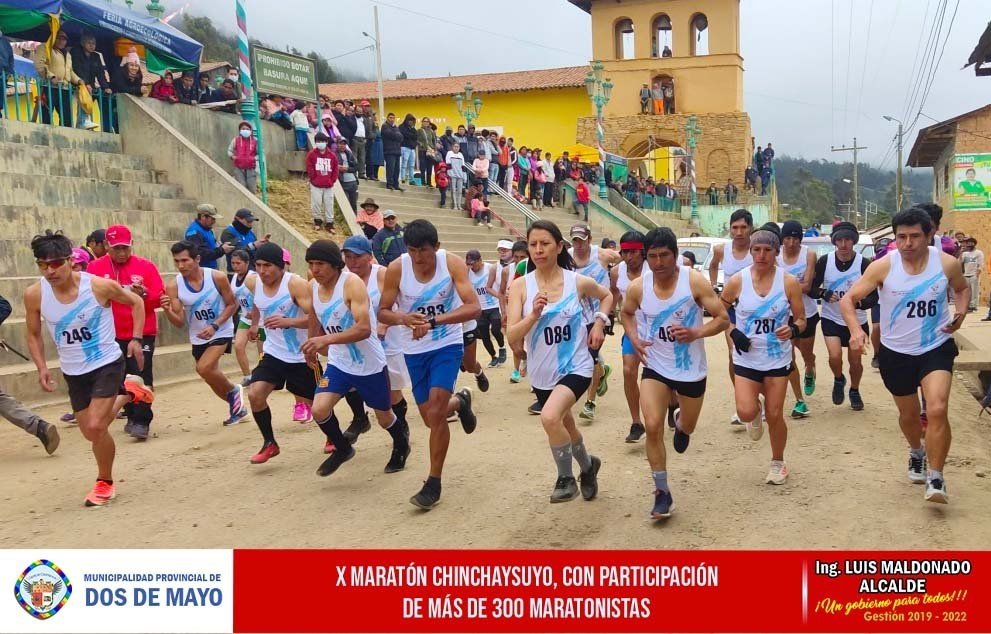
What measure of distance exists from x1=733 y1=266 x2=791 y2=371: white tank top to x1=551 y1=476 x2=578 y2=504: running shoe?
63.5 inches

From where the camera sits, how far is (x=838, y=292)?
9.02 metres

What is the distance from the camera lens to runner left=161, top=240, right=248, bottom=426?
862cm

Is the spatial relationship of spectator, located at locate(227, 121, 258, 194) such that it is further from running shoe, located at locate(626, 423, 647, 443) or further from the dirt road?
running shoe, located at locate(626, 423, 647, 443)

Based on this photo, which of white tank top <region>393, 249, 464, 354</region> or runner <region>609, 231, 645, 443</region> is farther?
runner <region>609, 231, 645, 443</region>

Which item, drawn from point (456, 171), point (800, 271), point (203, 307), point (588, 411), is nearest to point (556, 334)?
point (588, 411)

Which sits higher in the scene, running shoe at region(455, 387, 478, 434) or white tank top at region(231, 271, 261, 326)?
white tank top at region(231, 271, 261, 326)

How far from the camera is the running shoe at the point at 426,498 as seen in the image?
5.94 m

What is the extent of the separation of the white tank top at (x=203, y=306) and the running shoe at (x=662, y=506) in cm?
494

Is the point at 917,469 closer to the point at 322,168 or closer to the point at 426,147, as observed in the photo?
the point at 322,168

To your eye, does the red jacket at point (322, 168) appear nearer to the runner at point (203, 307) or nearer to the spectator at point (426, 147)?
the spectator at point (426, 147)

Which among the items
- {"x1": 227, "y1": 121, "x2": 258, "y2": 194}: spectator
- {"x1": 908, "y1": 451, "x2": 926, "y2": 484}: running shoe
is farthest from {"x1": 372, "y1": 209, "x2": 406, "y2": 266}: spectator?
{"x1": 908, "y1": 451, "x2": 926, "y2": 484}: running shoe

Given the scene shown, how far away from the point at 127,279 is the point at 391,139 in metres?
12.6

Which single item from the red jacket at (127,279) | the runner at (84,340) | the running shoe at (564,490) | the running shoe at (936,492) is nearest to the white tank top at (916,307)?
the running shoe at (936,492)

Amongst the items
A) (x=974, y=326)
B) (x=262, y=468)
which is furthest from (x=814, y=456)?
(x=974, y=326)
